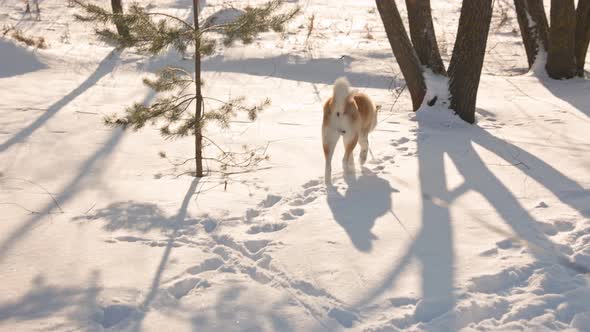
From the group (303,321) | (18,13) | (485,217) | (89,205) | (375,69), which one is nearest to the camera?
(303,321)

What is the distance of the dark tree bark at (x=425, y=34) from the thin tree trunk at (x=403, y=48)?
0.42 meters

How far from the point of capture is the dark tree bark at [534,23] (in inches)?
397

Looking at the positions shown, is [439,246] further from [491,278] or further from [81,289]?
[81,289]

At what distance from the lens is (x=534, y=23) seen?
10.1 metres

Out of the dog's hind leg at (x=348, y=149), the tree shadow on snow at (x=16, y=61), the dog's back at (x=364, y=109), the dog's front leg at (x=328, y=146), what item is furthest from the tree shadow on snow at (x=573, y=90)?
the tree shadow on snow at (x=16, y=61)

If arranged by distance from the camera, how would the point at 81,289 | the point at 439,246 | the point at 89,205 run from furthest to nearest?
the point at 89,205 → the point at 439,246 → the point at 81,289

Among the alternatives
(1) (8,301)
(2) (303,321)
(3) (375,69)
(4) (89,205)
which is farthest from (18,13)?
(2) (303,321)

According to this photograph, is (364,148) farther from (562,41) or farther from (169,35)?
(562,41)

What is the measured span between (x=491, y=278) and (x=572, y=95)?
6.34 metres

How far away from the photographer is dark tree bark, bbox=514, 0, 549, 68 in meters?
10.1

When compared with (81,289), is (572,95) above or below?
above

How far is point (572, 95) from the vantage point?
8.76 meters

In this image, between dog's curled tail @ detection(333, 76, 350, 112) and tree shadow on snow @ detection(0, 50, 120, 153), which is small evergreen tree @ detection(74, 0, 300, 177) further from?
tree shadow on snow @ detection(0, 50, 120, 153)

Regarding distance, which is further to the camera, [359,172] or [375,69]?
[375,69]
